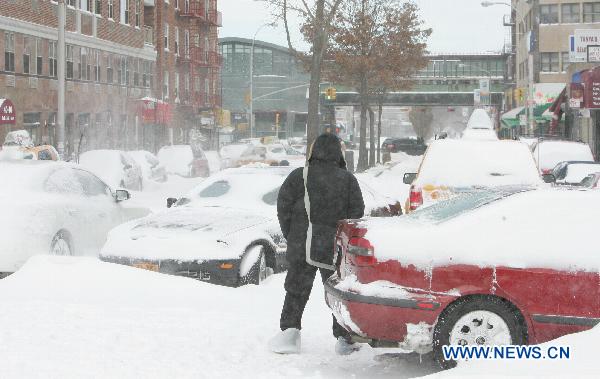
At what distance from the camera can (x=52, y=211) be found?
11.5 m

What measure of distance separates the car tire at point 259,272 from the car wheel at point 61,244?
7.82 ft

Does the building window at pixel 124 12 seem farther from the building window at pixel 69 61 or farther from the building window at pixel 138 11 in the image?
the building window at pixel 69 61

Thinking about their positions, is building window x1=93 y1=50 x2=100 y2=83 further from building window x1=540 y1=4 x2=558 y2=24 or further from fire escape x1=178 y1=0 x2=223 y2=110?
building window x1=540 y1=4 x2=558 y2=24

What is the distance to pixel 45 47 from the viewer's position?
147 ft

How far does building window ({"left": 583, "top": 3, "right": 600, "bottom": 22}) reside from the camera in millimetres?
73625

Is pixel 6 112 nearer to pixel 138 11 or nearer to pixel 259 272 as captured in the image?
pixel 138 11

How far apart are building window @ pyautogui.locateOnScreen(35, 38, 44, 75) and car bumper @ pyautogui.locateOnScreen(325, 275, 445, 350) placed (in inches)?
1554

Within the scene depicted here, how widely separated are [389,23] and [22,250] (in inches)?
1700

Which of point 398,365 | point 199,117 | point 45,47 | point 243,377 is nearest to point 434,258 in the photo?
point 398,365

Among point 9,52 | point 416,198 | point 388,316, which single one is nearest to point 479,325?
point 388,316

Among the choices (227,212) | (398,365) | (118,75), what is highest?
(118,75)

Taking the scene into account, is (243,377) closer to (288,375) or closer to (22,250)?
(288,375)

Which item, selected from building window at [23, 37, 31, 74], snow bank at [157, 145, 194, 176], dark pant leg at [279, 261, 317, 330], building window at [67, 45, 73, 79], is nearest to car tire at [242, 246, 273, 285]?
dark pant leg at [279, 261, 317, 330]

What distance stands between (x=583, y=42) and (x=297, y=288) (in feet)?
122
